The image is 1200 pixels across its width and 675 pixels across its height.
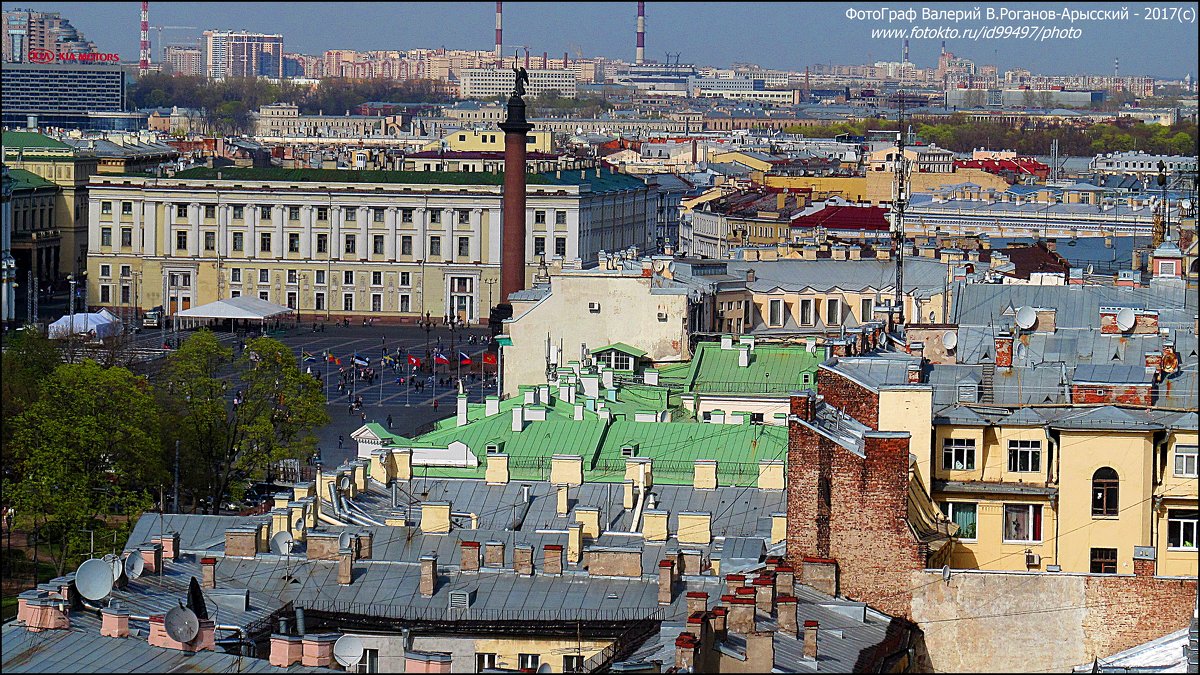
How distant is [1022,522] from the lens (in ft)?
83.1

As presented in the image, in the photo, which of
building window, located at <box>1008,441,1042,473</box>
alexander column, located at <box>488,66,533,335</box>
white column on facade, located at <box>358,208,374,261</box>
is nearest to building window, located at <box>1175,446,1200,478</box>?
building window, located at <box>1008,441,1042,473</box>

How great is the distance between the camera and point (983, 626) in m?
21.7

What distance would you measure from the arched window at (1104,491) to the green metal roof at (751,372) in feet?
48.0

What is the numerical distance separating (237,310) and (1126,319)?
58157mm

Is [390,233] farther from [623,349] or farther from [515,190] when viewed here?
[623,349]

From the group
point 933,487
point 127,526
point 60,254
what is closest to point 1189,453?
point 933,487

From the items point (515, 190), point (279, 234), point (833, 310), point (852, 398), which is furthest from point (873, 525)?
point (279, 234)

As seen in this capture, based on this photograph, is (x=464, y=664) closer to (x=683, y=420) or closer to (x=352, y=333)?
(x=683, y=420)

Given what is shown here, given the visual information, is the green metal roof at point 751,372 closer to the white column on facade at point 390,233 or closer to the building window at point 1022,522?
the building window at point 1022,522

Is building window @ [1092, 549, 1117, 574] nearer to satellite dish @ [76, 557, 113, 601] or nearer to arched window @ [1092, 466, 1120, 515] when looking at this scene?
arched window @ [1092, 466, 1120, 515]

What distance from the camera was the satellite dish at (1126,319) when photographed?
1227 inches

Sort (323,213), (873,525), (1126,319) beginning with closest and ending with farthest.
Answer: (873,525)
(1126,319)
(323,213)

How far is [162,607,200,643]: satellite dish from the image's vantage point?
1989 centimetres

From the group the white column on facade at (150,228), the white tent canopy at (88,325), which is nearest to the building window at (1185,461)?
the white tent canopy at (88,325)
